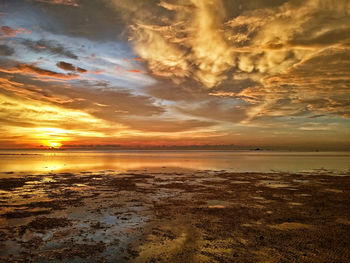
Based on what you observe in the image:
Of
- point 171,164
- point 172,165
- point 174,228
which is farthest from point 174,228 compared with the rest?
point 171,164

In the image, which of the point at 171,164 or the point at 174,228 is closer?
the point at 174,228

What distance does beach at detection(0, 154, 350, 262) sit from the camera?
29.9ft

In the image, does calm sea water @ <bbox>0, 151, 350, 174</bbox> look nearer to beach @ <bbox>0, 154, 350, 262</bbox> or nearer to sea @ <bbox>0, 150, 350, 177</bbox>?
sea @ <bbox>0, 150, 350, 177</bbox>

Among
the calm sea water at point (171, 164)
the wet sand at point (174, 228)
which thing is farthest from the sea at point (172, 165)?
the wet sand at point (174, 228)

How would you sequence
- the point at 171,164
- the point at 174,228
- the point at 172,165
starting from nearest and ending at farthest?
the point at 174,228 < the point at 172,165 < the point at 171,164

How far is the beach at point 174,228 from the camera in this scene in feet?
29.9

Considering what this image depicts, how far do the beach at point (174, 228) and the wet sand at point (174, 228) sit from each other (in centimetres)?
4

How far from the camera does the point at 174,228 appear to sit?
12.1 m

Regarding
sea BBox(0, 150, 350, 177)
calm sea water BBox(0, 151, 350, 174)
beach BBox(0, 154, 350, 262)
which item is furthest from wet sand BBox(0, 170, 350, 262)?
calm sea water BBox(0, 151, 350, 174)

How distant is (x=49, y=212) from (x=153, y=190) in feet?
34.6

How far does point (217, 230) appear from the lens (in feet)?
38.7

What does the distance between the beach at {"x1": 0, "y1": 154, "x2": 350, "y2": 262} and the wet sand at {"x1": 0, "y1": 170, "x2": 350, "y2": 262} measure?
41 millimetres

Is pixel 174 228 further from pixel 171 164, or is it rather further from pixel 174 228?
pixel 171 164

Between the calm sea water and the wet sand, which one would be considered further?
the calm sea water
